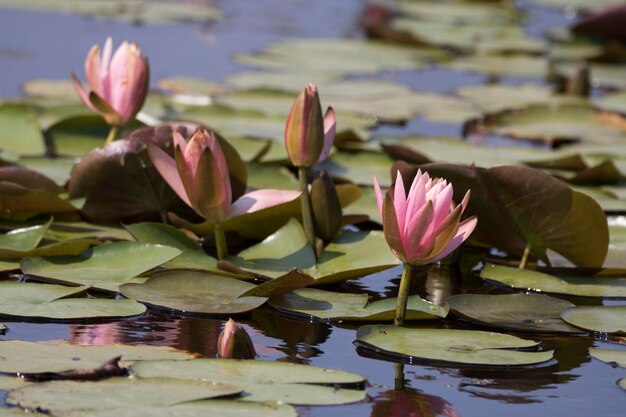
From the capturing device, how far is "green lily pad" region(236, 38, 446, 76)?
176 inches

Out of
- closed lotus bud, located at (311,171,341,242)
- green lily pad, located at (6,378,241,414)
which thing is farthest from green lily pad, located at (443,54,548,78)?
green lily pad, located at (6,378,241,414)

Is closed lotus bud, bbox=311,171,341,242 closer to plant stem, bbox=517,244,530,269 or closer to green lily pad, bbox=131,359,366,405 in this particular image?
plant stem, bbox=517,244,530,269

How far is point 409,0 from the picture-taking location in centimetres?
701

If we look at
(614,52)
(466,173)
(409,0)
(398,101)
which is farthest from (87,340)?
(409,0)

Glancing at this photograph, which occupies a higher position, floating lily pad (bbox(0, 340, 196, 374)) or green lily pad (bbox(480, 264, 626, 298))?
green lily pad (bbox(480, 264, 626, 298))

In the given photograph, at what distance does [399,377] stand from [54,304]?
1.86 ft

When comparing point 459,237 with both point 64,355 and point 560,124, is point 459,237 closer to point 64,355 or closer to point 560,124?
point 64,355

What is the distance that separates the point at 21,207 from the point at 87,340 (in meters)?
0.66

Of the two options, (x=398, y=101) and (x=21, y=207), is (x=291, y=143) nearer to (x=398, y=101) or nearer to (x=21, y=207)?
(x=21, y=207)

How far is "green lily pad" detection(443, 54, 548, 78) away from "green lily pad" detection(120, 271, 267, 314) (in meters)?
3.06

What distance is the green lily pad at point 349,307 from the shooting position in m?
1.77

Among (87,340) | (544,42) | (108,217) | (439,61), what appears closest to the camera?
(87,340)

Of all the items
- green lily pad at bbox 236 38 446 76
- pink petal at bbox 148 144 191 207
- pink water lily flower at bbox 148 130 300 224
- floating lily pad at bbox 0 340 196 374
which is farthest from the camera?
green lily pad at bbox 236 38 446 76

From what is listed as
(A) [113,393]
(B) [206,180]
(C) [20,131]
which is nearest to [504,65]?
(C) [20,131]
